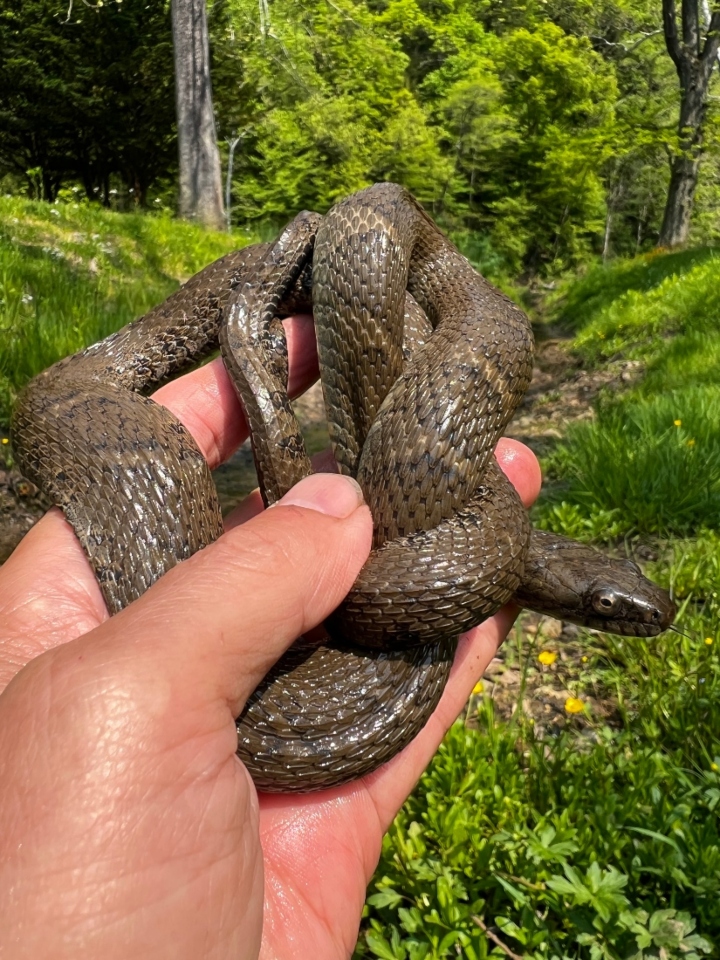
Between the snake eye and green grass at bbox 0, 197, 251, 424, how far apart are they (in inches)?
167

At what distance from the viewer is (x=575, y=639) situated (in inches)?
144

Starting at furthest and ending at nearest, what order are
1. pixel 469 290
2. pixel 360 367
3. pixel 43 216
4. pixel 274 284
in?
pixel 43 216 < pixel 274 284 < pixel 469 290 < pixel 360 367

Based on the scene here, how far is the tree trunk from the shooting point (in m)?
12.2

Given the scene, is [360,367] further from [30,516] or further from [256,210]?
[256,210]

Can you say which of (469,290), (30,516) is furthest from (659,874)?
(30,516)

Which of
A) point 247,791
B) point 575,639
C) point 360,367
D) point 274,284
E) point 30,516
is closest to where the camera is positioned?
point 247,791

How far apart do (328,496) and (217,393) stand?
1.37 metres

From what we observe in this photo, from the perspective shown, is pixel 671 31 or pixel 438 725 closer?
pixel 438 725

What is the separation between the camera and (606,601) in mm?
2486

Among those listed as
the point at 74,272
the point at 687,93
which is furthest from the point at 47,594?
the point at 687,93

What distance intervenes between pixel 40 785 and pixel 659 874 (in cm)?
190

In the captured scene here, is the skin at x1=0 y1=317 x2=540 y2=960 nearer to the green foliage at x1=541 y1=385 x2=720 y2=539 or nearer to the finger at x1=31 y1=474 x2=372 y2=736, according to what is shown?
the finger at x1=31 y1=474 x2=372 y2=736

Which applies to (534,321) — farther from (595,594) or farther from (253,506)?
(595,594)

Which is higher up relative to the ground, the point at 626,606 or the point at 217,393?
the point at 217,393
